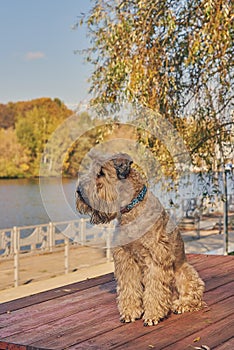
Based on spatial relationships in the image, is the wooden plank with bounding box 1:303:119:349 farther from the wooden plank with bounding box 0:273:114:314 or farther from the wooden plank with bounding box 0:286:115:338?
the wooden plank with bounding box 0:273:114:314

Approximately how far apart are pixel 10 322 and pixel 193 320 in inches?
42.4

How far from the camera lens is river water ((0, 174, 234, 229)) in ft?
13.2

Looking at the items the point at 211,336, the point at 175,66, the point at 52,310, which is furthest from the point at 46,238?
the point at 211,336

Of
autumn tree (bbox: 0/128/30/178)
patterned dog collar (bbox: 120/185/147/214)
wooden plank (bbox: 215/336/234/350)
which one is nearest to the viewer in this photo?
wooden plank (bbox: 215/336/234/350)

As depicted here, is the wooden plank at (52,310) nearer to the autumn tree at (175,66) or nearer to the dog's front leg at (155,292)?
the dog's front leg at (155,292)

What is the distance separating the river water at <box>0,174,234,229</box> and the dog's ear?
0.39m

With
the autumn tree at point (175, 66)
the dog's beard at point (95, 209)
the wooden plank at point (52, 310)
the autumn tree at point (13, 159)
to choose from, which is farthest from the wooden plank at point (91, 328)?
the autumn tree at point (13, 159)

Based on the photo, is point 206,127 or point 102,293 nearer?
point 102,293

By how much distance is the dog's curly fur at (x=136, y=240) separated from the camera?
10.4ft

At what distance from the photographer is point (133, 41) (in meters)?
7.62

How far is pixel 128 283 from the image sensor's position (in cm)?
345

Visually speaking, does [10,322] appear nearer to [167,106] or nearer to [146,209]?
[146,209]

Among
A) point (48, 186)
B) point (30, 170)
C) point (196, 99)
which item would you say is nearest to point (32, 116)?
point (30, 170)

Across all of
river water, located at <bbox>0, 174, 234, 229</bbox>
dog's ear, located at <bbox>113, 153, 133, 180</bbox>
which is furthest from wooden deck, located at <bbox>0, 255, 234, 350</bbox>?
dog's ear, located at <bbox>113, 153, 133, 180</bbox>
